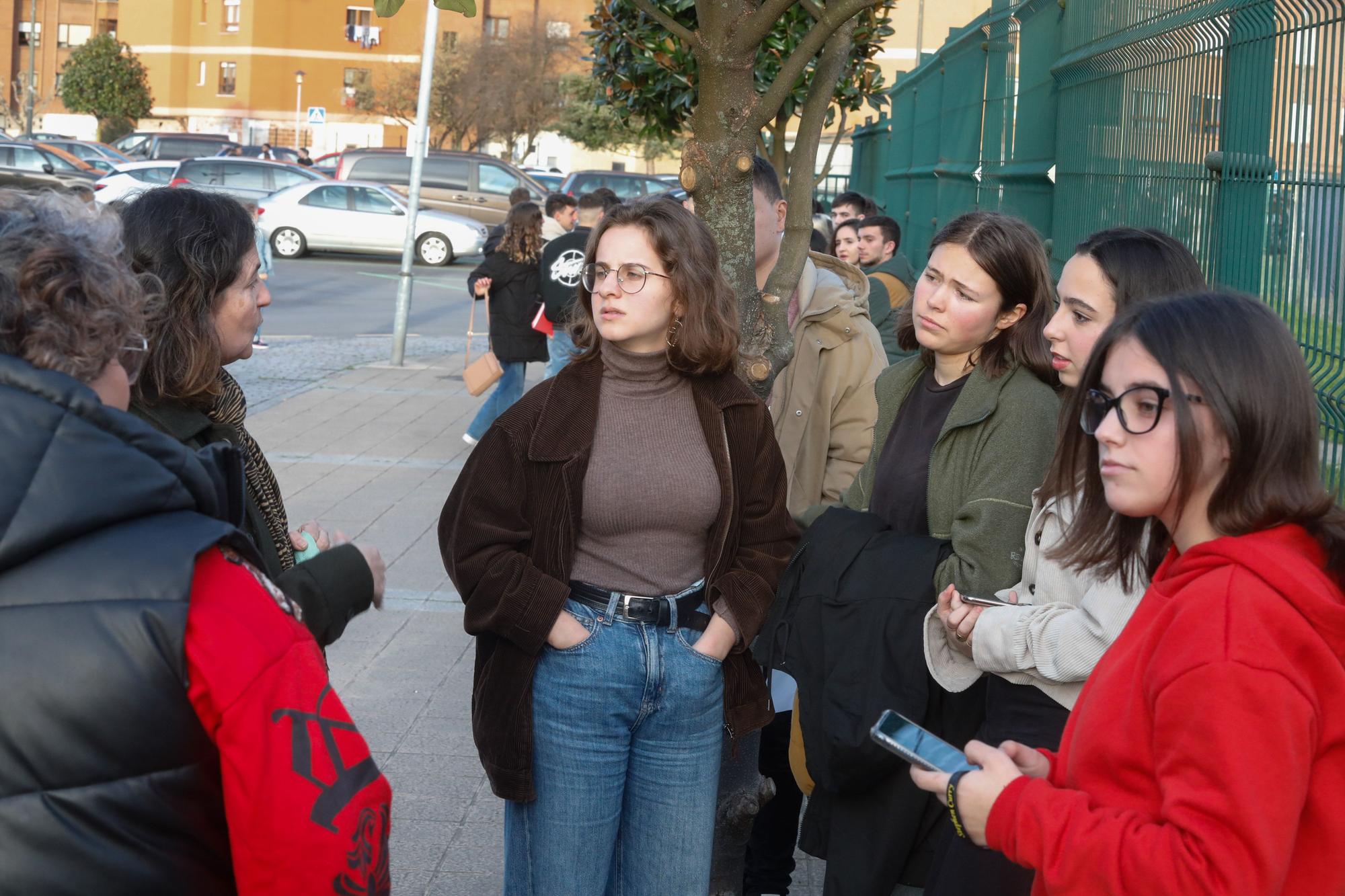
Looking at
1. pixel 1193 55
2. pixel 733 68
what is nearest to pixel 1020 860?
pixel 733 68

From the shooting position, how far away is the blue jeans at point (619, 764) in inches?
115

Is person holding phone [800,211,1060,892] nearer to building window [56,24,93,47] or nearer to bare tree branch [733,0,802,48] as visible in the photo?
bare tree branch [733,0,802,48]

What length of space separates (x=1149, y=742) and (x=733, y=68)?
8.09 ft

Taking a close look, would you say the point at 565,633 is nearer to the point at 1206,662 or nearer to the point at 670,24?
the point at 1206,662

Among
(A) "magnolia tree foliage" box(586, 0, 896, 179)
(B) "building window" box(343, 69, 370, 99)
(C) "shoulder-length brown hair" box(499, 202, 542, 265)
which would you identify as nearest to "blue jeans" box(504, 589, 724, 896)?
(A) "magnolia tree foliage" box(586, 0, 896, 179)

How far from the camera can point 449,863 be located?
410 cm

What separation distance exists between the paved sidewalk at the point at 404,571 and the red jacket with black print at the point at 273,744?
233 centimetres

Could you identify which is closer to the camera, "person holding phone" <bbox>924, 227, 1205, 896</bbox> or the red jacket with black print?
the red jacket with black print

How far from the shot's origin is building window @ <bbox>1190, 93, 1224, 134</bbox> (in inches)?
168

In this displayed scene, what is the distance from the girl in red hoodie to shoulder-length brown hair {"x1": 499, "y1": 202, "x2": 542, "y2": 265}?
346 inches

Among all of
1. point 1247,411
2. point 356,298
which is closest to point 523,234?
point 1247,411

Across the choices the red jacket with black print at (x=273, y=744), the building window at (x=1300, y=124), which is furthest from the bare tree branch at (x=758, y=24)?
the red jacket with black print at (x=273, y=744)

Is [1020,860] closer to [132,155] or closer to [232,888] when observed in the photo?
[232,888]

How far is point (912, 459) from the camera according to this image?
3.12m
